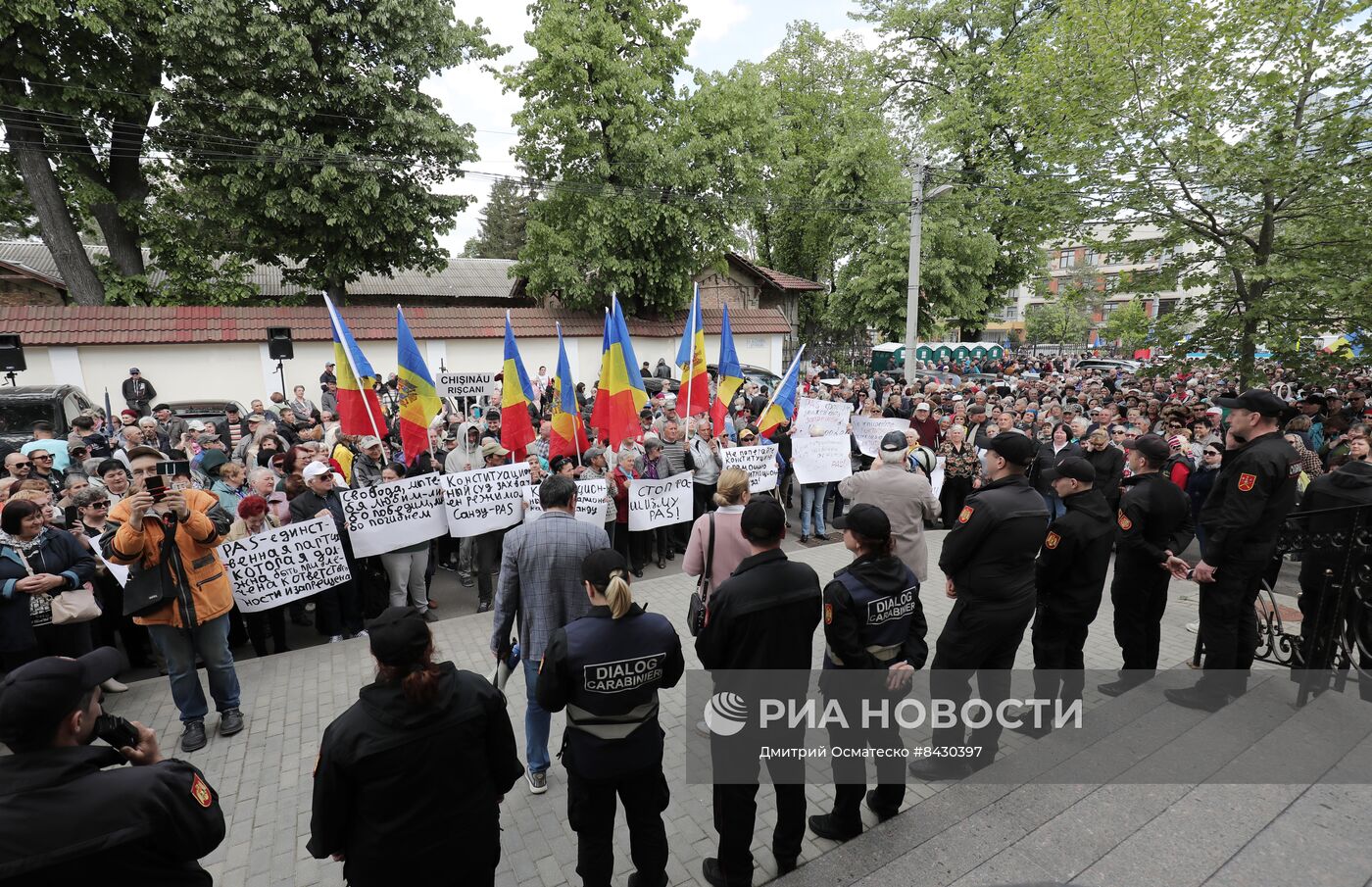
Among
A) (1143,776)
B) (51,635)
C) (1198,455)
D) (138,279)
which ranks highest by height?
(138,279)

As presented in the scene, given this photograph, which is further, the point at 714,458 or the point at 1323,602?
the point at 714,458

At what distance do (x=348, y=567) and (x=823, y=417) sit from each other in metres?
6.99

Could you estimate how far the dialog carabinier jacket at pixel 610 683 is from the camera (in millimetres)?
2857

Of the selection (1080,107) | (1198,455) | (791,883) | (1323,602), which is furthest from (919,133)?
(791,883)

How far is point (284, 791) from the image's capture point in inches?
169

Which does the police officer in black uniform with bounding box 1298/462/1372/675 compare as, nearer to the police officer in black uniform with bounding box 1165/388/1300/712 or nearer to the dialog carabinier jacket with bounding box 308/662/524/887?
the police officer in black uniform with bounding box 1165/388/1300/712

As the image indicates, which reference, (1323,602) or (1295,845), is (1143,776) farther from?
(1323,602)

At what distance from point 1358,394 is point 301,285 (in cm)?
2851

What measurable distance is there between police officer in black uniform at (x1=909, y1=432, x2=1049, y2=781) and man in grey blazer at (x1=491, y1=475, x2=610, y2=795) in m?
2.20

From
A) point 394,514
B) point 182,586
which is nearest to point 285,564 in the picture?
point 394,514

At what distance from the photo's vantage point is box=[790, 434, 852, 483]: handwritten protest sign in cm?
970

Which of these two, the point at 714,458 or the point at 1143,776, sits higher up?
the point at 714,458

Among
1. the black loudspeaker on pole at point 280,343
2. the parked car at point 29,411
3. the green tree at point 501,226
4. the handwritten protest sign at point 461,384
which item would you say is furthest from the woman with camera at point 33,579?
the green tree at point 501,226

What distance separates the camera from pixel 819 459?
383 inches
